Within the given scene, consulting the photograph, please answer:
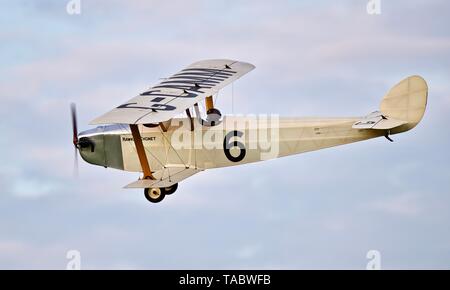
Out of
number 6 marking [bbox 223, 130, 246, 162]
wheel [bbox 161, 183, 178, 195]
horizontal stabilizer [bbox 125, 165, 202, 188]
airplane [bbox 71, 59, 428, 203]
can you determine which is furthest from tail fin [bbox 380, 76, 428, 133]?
wheel [bbox 161, 183, 178, 195]

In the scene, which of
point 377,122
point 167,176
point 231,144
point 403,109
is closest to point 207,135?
point 231,144

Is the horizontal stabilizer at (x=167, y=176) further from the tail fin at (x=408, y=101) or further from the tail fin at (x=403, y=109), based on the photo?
the tail fin at (x=408, y=101)

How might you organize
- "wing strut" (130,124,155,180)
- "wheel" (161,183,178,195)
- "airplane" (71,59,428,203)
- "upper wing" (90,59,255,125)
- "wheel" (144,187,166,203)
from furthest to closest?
"wheel" (161,183,178,195), "wheel" (144,187,166,203), "airplane" (71,59,428,203), "wing strut" (130,124,155,180), "upper wing" (90,59,255,125)

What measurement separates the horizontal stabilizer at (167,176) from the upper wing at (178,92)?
4.54 feet

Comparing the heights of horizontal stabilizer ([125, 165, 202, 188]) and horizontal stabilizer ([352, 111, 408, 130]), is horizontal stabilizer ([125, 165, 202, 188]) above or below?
below

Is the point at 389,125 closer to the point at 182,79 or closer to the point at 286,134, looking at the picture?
the point at 286,134

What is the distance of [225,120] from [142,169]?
6.72ft

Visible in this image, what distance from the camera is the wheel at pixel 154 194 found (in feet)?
73.5

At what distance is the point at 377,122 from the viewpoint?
72.2 feet

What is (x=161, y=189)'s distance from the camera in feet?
73.7

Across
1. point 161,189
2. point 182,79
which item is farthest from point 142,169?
point 182,79

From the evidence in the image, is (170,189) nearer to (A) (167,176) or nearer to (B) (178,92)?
(A) (167,176)

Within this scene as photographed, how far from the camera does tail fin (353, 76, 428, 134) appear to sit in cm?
2189

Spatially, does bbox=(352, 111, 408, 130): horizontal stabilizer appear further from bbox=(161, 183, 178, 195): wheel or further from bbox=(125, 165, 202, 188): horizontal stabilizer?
bbox=(161, 183, 178, 195): wheel
